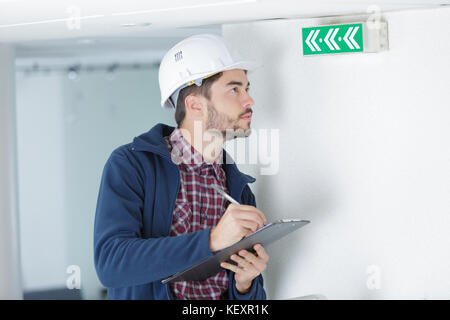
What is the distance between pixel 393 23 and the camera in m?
1.38

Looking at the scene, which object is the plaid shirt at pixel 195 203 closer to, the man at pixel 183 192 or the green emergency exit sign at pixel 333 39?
the man at pixel 183 192

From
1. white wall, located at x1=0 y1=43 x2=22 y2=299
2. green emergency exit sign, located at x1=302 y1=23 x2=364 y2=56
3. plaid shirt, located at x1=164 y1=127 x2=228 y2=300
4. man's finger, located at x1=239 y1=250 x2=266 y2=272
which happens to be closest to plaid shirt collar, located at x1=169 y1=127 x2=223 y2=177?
plaid shirt, located at x1=164 y1=127 x2=228 y2=300

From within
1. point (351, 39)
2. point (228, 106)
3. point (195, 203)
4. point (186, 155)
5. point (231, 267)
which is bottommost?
point (231, 267)

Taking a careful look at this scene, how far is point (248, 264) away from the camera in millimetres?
1305

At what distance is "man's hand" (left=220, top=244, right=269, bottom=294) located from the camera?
1286mm

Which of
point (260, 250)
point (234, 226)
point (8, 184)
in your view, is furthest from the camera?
point (8, 184)

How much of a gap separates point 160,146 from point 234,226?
275 millimetres

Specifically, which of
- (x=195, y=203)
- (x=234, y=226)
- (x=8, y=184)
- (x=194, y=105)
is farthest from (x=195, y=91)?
(x=8, y=184)

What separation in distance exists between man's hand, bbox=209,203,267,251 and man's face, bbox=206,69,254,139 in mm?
251

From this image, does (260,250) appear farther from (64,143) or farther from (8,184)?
(64,143)

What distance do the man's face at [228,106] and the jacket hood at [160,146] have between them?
0.36 ft

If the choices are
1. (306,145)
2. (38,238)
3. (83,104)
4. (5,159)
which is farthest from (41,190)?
(306,145)

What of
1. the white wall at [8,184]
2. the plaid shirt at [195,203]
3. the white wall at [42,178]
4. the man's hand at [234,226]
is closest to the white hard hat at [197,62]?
the plaid shirt at [195,203]

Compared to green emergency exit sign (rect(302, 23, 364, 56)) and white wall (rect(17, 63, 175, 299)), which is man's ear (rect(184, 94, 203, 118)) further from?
white wall (rect(17, 63, 175, 299))
